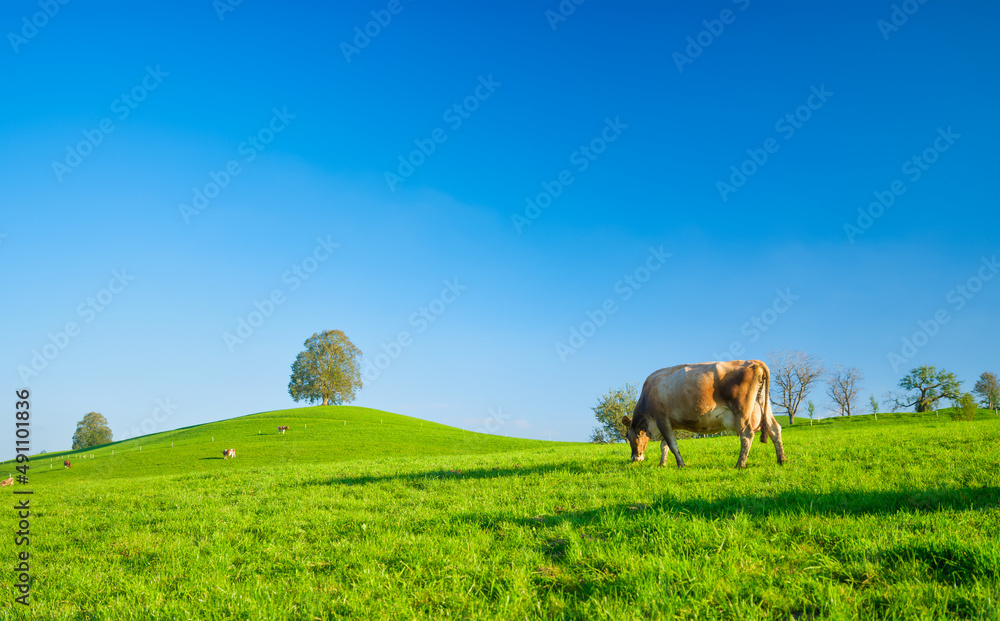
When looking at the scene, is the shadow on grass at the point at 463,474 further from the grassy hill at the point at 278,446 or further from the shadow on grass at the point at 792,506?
the grassy hill at the point at 278,446

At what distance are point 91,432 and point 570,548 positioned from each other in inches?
5887

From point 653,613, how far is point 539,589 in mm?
1477

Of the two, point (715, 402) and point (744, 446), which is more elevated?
point (715, 402)

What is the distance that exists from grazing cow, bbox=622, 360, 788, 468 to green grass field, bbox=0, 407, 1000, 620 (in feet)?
3.93

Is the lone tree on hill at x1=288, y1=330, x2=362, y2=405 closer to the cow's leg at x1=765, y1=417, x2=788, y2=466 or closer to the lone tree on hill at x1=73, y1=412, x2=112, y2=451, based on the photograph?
the lone tree on hill at x1=73, y1=412, x2=112, y2=451

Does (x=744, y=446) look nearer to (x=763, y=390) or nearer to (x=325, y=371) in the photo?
(x=763, y=390)

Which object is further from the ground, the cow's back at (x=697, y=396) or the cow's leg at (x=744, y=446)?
the cow's back at (x=697, y=396)

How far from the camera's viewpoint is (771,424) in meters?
15.0

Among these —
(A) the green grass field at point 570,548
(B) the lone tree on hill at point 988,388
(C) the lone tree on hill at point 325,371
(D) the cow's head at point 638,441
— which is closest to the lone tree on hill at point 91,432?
(C) the lone tree on hill at point 325,371

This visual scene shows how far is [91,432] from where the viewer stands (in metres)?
119

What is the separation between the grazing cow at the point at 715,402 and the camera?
14.6 m

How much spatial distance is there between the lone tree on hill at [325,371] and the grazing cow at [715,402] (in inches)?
3783

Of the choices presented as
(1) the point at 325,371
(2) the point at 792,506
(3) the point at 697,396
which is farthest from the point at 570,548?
(1) the point at 325,371

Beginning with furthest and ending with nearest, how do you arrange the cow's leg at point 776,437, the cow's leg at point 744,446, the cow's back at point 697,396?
the cow's back at point 697,396, the cow's leg at point 776,437, the cow's leg at point 744,446
